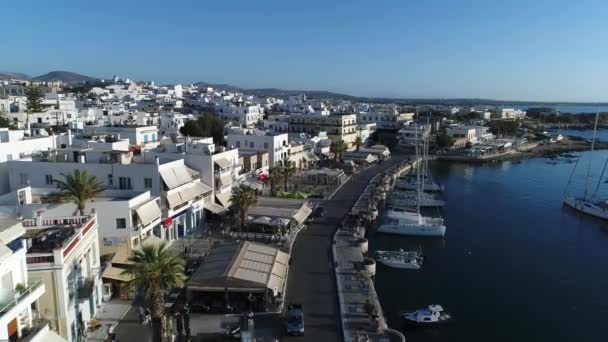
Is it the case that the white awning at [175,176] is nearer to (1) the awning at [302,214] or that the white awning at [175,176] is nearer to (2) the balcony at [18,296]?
(1) the awning at [302,214]

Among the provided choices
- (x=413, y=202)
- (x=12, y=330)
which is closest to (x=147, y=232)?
(x=12, y=330)

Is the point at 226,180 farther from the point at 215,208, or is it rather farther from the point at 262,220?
the point at 262,220

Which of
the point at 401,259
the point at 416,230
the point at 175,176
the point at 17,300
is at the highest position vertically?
the point at 175,176

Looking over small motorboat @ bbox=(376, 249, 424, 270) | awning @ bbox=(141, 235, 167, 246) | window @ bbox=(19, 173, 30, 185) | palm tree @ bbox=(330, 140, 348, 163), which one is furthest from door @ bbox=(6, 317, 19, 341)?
palm tree @ bbox=(330, 140, 348, 163)

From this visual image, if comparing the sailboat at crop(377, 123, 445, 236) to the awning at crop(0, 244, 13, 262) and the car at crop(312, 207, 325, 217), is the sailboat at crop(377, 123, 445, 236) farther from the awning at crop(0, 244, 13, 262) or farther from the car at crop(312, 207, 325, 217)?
the awning at crop(0, 244, 13, 262)

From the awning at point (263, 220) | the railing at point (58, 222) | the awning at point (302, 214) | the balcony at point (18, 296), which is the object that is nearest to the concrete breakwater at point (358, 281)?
the awning at point (302, 214)

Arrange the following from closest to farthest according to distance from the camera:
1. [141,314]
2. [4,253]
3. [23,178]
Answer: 1. [4,253]
2. [141,314]
3. [23,178]
